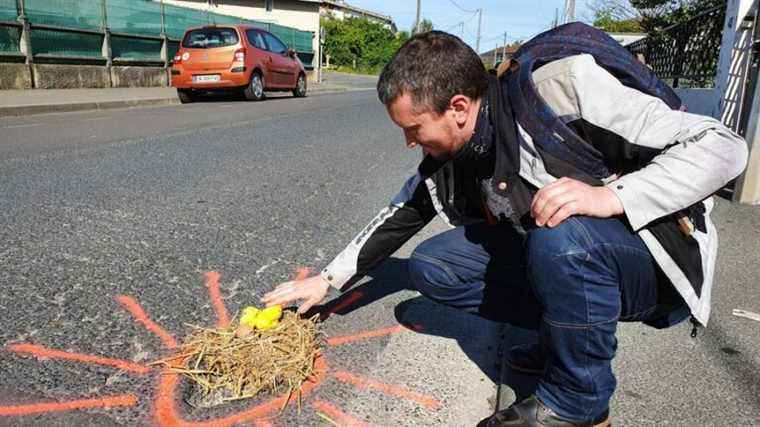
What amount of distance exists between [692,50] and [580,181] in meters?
8.01

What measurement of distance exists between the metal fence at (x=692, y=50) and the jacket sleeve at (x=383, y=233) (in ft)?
19.0

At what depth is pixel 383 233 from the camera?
2.45 meters

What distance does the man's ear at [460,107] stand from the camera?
1844 mm

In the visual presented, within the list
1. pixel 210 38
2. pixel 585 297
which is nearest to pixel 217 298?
pixel 585 297

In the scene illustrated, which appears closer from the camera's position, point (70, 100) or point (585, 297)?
point (585, 297)

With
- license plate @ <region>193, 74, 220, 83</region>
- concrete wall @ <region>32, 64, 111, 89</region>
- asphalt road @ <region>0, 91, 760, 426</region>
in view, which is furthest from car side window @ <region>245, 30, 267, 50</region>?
asphalt road @ <region>0, 91, 760, 426</region>

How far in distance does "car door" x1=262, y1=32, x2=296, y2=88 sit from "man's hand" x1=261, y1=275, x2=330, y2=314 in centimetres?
1318

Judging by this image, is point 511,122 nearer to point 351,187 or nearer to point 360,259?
point 360,259

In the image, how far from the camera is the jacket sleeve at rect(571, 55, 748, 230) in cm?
169

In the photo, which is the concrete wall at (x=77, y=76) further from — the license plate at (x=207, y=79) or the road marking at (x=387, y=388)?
the road marking at (x=387, y=388)

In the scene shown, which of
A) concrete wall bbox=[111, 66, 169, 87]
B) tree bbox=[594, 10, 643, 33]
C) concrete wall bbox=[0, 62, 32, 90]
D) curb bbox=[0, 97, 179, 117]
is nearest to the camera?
curb bbox=[0, 97, 179, 117]

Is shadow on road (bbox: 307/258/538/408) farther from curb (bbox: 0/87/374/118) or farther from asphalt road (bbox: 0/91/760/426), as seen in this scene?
curb (bbox: 0/87/374/118)

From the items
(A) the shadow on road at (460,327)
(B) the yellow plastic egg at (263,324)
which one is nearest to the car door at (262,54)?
(A) the shadow on road at (460,327)

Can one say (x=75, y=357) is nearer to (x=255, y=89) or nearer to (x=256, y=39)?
(x=255, y=89)
